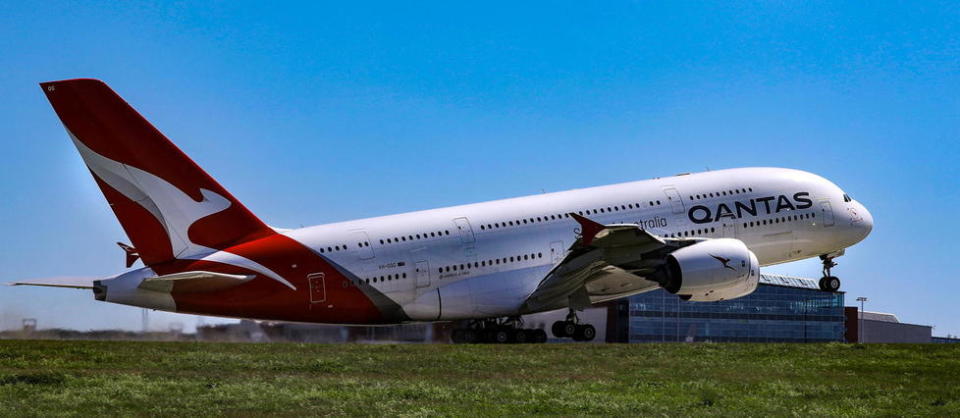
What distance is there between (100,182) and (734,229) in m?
22.5

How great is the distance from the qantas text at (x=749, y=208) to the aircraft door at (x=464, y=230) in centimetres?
842

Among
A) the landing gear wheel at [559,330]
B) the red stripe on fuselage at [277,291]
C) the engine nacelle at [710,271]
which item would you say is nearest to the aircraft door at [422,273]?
the red stripe on fuselage at [277,291]

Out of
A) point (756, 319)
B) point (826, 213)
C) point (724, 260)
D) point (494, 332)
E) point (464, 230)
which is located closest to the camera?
point (724, 260)

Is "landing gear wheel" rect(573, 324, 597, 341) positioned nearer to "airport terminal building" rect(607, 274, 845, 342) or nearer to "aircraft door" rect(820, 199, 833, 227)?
"aircraft door" rect(820, 199, 833, 227)

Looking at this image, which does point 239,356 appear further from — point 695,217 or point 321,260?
point 695,217

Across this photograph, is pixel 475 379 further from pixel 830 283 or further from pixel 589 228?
pixel 830 283

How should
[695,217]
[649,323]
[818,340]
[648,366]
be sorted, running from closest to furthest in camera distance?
[648,366] < [695,217] < [649,323] < [818,340]

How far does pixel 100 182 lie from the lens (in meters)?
34.1

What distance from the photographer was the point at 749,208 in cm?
4134

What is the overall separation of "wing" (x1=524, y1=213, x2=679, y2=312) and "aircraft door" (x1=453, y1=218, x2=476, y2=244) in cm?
316

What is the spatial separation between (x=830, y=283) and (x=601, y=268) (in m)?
12.6

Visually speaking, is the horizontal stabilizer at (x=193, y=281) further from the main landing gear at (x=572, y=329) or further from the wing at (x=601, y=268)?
the main landing gear at (x=572, y=329)

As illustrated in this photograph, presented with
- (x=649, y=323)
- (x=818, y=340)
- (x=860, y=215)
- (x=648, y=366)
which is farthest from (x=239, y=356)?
(x=818, y=340)

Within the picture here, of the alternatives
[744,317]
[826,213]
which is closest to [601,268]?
[826,213]
